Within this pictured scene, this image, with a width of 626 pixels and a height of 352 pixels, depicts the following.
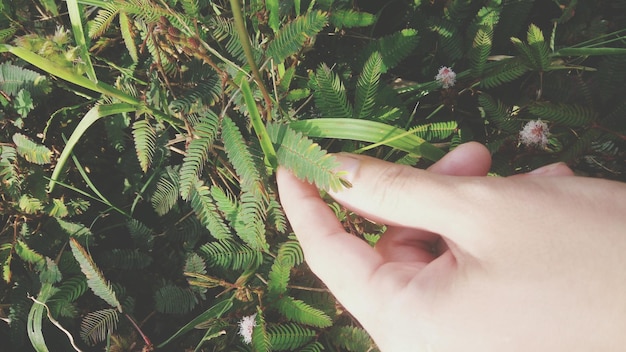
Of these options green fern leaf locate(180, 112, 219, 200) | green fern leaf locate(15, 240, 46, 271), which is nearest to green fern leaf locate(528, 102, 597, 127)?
green fern leaf locate(180, 112, 219, 200)

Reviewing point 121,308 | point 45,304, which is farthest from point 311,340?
point 45,304

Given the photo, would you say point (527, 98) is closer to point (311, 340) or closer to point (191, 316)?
point (311, 340)

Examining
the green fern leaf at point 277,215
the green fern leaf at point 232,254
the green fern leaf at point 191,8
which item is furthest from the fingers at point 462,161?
the green fern leaf at point 191,8

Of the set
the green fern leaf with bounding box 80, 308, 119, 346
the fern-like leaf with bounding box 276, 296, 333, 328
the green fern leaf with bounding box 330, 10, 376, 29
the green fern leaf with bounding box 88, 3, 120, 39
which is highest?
the green fern leaf with bounding box 330, 10, 376, 29

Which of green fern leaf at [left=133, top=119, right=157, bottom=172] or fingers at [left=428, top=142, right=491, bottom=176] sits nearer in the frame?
fingers at [left=428, top=142, right=491, bottom=176]

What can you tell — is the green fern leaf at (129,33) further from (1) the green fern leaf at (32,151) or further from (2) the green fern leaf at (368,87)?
(2) the green fern leaf at (368,87)

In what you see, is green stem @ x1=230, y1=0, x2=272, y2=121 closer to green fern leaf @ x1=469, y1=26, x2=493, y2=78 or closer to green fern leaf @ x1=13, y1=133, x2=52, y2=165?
green fern leaf @ x1=469, y1=26, x2=493, y2=78

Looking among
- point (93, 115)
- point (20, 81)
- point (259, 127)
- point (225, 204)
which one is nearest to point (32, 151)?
point (20, 81)
